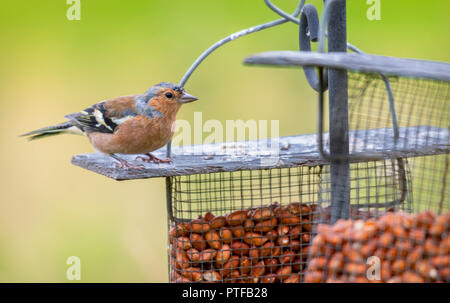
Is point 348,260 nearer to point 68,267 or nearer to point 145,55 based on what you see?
point 68,267

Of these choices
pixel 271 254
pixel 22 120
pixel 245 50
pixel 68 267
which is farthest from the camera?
pixel 245 50

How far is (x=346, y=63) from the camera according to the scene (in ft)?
7.39

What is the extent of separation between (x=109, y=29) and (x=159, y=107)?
3.23m

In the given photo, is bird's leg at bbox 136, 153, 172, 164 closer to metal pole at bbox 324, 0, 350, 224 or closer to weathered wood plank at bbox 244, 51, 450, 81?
metal pole at bbox 324, 0, 350, 224

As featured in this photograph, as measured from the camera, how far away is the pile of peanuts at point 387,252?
2.34 m

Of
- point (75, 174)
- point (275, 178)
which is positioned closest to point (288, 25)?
point (75, 174)

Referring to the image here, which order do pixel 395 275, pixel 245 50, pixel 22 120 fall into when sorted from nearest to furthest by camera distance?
pixel 395 275
pixel 22 120
pixel 245 50

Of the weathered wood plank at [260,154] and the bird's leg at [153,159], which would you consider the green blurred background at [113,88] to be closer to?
the bird's leg at [153,159]

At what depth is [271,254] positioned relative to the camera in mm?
3262

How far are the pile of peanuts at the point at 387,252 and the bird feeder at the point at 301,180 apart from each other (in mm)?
234

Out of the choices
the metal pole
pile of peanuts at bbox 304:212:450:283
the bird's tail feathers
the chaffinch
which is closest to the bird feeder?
the metal pole

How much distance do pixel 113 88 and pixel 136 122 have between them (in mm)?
2828

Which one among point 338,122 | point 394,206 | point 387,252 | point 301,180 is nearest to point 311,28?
point 338,122

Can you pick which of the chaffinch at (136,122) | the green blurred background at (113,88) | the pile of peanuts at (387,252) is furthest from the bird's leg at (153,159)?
the green blurred background at (113,88)
